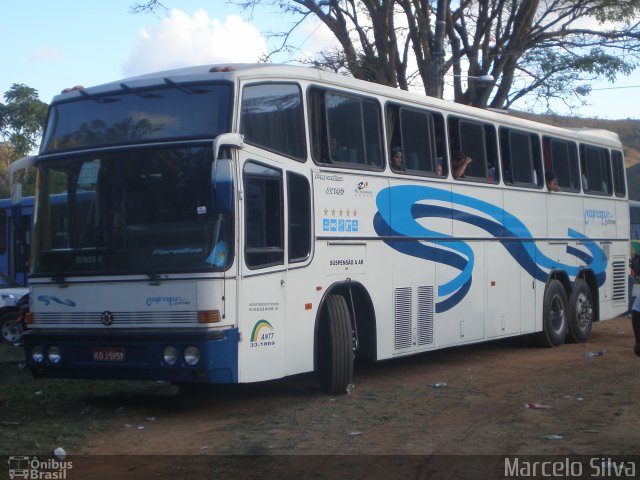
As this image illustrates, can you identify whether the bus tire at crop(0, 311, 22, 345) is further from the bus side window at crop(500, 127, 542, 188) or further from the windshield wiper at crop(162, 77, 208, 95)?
the bus side window at crop(500, 127, 542, 188)

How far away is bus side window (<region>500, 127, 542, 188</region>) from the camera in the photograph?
15477 millimetres

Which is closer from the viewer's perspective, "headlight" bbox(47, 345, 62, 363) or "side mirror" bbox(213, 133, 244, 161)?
"side mirror" bbox(213, 133, 244, 161)

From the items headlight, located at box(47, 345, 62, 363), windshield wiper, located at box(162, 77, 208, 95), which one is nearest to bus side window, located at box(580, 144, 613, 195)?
windshield wiper, located at box(162, 77, 208, 95)

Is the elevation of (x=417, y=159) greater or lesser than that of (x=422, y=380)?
greater

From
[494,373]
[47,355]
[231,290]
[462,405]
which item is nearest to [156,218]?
[231,290]

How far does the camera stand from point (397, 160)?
495 inches

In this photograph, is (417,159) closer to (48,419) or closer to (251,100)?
(251,100)

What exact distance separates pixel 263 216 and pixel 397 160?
10.4ft

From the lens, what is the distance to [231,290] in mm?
9391

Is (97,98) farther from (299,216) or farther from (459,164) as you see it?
(459,164)

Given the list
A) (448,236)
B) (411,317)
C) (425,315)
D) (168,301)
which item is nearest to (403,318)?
(411,317)

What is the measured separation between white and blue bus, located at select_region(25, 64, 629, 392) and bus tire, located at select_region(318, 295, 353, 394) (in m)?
0.02

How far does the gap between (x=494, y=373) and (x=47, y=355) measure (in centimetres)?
664

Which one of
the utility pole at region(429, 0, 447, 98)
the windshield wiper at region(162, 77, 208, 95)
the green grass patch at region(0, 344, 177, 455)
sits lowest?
the green grass patch at region(0, 344, 177, 455)
